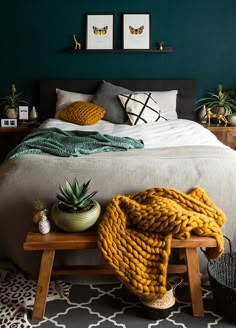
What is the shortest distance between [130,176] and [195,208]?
0.44 m

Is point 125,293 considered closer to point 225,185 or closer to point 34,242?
point 34,242

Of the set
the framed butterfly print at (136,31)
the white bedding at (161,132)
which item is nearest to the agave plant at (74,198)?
the white bedding at (161,132)

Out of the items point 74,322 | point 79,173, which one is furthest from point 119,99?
point 74,322

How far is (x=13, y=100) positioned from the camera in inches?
185

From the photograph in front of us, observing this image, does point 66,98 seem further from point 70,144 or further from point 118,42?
point 70,144

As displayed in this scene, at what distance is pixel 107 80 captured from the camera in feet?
15.4

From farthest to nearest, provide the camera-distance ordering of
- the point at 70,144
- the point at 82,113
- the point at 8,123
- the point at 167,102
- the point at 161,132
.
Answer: the point at 8,123 → the point at 167,102 → the point at 82,113 → the point at 161,132 → the point at 70,144

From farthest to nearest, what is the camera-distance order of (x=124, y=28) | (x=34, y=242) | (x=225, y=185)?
1. (x=124, y=28)
2. (x=225, y=185)
3. (x=34, y=242)

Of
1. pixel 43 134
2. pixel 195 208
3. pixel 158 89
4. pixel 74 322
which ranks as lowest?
pixel 74 322

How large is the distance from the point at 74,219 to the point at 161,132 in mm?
1802

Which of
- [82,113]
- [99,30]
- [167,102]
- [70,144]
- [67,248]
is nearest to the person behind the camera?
[67,248]

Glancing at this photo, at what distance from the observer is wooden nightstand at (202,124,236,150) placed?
14.6 ft

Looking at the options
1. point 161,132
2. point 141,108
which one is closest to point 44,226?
point 161,132

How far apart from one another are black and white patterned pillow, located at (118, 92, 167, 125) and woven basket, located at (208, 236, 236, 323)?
2.07 meters
